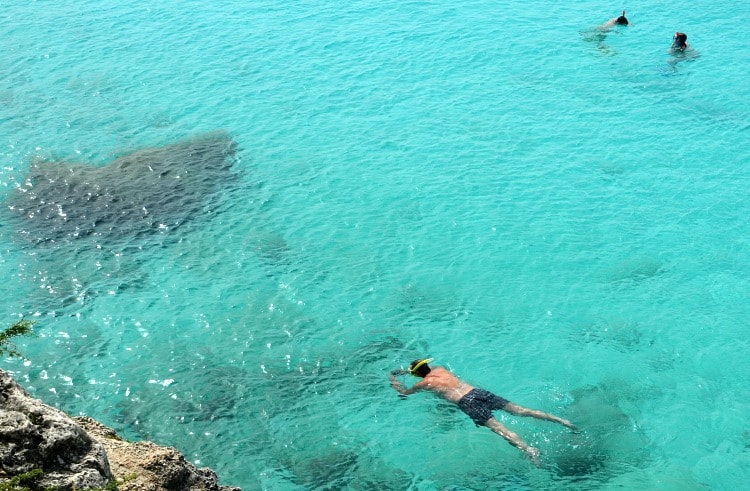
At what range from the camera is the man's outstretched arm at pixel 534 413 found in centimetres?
1511

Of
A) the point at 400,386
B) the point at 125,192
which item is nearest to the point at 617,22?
the point at 125,192

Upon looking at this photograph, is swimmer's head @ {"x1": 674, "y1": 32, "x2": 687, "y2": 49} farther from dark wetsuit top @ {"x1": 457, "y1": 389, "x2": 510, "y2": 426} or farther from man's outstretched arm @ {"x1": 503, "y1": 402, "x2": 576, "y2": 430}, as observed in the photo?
dark wetsuit top @ {"x1": 457, "y1": 389, "x2": 510, "y2": 426}

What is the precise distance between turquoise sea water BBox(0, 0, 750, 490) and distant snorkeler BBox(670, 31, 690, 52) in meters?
0.57

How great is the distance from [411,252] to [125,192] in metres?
9.31

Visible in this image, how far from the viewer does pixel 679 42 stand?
2958 cm

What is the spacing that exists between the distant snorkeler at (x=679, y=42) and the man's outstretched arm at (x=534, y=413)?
19717 millimetres

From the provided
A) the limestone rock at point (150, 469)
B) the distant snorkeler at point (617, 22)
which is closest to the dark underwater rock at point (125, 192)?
the limestone rock at point (150, 469)

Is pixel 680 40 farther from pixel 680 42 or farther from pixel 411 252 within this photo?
pixel 411 252

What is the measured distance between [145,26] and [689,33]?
77.2 feet

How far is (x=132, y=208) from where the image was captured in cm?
2302

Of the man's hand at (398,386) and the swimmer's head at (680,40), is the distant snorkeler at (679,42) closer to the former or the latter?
the swimmer's head at (680,40)

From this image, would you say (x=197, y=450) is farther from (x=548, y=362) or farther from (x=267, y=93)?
(x=267, y=93)

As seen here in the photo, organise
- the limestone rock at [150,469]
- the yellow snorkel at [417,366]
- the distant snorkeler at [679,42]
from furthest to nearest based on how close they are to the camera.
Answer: the distant snorkeler at [679,42], the yellow snorkel at [417,366], the limestone rock at [150,469]

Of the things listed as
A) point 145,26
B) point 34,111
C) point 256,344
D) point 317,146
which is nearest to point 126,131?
point 34,111
